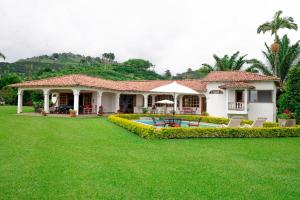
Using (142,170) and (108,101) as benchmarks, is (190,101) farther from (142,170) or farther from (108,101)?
(142,170)

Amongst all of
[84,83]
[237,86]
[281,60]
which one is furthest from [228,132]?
[281,60]

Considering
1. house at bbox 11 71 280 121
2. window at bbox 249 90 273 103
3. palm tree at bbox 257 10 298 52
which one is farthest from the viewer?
palm tree at bbox 257 10 298 52

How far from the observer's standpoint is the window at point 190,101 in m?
32.2

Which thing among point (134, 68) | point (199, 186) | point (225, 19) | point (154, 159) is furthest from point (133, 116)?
point (134, 68)

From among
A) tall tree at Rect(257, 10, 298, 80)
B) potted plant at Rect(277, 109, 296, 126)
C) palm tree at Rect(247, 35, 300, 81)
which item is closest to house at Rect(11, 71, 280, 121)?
palm tree at Rect(247, 35, 300, 81)

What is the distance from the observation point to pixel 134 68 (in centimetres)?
8038

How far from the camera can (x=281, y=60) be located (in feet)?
99.8

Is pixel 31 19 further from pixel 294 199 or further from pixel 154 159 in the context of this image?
pixel 294 199

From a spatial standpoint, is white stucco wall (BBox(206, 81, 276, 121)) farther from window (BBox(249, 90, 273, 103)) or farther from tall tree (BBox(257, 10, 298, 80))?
tall tree (BBox(257, 10, 298, 80))

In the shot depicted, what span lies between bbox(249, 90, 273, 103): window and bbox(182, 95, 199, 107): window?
6734mm

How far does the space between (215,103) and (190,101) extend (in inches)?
189

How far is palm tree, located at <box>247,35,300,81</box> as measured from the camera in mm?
29609

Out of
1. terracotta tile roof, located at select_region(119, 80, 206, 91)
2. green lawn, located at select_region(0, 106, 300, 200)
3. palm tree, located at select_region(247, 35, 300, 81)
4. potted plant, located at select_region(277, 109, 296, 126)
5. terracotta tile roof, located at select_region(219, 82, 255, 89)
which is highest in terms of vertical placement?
palm tree, located at select_region(247, 35, 300, 81)

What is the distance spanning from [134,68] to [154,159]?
72.4m
